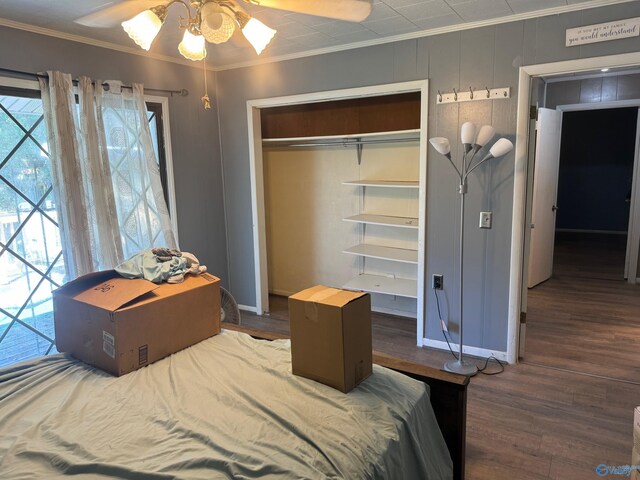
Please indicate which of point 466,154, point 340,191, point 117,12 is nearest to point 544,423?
point 466,154

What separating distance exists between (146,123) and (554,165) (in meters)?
4.42

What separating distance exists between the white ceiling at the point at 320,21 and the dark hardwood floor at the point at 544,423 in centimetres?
238

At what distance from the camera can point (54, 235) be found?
3.12 metres

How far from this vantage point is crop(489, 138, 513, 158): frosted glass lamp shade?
114 inches

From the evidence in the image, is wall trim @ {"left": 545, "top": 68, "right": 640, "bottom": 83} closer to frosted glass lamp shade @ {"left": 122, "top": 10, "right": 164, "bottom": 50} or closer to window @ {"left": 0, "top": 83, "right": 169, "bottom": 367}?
frosted glass lamp shade @ {"left": 122, "top": 10, "right": 164, "bottom": 50}

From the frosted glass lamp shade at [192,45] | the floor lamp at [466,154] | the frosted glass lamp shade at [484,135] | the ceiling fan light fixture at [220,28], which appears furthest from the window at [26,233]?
the frosted glass lamp shade at [484,135]

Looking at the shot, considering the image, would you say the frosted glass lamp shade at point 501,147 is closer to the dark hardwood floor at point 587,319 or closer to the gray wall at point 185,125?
the dark hardwood floor at point 587,319

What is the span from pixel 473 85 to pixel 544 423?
7.26 ft

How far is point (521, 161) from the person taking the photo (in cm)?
303

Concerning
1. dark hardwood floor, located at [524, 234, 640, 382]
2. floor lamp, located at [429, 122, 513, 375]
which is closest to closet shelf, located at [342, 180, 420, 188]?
floor lamp, located at [429, 122, 513, 375]

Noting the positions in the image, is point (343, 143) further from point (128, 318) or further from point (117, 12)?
point (128, 318)

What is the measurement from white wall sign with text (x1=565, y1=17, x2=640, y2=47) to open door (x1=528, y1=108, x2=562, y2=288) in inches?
88.1

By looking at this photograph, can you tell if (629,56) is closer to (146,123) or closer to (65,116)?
(146,123)

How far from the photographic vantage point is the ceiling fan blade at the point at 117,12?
6.34 ft
